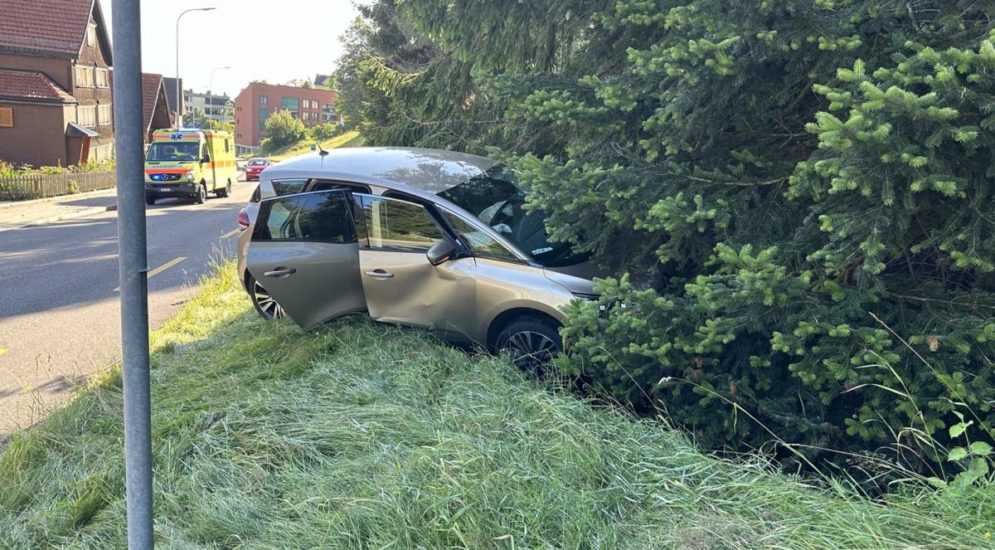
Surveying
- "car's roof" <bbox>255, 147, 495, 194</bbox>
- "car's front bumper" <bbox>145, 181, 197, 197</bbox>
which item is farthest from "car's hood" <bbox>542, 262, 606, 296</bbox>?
"car's front bumper" <bbox>145, 181, 197, 197</bbox>

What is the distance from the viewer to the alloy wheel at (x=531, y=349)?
16.6ft

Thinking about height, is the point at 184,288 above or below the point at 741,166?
below

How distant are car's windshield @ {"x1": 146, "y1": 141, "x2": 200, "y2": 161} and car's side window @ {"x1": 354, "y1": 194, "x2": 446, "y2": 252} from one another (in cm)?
2290

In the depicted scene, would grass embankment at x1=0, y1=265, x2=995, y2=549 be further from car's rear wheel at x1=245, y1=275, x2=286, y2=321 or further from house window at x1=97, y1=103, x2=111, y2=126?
house window at x1=97, y1=103, x2=111, y2=126

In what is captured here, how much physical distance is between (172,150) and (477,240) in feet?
78.2

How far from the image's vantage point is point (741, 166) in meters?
4.14

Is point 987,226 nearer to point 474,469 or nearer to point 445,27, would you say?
point 474,469

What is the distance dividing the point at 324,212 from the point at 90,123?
36426 millimetres

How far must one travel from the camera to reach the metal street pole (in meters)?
2.02

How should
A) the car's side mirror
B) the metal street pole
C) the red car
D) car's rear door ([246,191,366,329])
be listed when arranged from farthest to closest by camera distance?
1. the red car
2. car's rear door ([246,191,366,329])
3. the car's side mirror
4. the metal street pole

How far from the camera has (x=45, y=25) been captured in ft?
114

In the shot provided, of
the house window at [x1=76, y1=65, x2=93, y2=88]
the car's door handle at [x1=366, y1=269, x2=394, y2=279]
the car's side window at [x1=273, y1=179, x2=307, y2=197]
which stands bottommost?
the car's door handle at [x1=366, y1=269, x2=394, y2=279]

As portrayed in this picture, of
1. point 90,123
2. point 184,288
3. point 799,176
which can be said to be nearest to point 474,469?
point 799,176

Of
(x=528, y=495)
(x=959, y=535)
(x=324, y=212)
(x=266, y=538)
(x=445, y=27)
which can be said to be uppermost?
(x=445, y=27)
